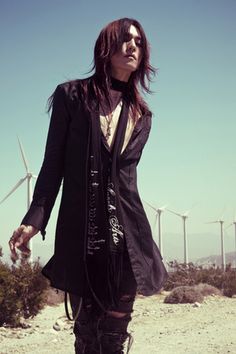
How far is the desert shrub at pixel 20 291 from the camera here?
33.0 ft

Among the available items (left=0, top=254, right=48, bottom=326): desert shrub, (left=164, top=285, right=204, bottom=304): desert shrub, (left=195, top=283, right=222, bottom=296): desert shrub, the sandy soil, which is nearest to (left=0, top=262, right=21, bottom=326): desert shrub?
(left=0, top=254, right=48, bottom=326): desert shrub

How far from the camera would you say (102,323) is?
2250 mm

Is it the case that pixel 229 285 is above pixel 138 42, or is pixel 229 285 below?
below

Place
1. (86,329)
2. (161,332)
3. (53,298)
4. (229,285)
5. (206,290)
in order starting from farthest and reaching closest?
(229,285) → (206,290) → (53,298) → (161,332) → (86,329)

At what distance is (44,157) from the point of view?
2.43 m

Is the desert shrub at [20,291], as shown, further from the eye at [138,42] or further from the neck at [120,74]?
the eye at [138,42]

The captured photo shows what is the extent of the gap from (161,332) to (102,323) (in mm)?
6570

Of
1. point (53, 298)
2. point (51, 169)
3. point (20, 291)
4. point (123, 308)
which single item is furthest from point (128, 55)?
point (53, 298)

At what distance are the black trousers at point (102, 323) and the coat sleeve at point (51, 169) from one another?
40 centimetres

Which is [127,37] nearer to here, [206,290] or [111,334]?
[111,334]

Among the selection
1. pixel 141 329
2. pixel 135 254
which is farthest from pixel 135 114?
pixel 141 329

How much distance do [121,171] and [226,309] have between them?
1033cm

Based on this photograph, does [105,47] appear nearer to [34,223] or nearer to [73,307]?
[34,223]

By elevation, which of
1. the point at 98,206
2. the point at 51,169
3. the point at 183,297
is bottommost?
the point at 183,297
